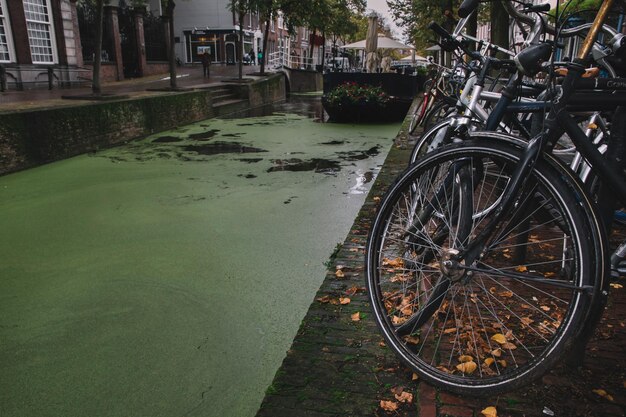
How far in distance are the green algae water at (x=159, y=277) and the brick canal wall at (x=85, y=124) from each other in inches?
12.1

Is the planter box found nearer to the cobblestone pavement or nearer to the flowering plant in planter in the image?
the flowering plant in planter

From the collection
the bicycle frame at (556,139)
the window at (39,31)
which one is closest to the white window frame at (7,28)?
the window at (39,31)

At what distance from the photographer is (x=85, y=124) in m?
7.52

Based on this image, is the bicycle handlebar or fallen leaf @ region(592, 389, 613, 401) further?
the bicycle handlebar

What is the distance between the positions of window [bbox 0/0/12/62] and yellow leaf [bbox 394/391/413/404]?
15.8 metres

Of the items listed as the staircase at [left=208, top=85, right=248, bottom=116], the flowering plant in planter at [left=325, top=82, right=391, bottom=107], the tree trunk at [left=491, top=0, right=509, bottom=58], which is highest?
the tree trunk at [left=491, top=0, right=509, bottom=58]

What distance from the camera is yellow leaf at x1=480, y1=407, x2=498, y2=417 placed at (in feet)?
4.87

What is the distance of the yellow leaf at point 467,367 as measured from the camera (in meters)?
1.66

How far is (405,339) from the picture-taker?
184cm

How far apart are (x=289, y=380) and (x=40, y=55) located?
1662cm

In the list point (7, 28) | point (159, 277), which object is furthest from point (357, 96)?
point (7, 28)

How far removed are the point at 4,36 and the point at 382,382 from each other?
16.0 meters

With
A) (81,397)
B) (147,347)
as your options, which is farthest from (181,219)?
(81,397)

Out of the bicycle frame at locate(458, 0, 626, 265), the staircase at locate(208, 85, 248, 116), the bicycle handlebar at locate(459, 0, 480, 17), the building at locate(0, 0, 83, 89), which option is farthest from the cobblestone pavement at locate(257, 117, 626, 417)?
the building at locate(0, 0, 83, 89)
